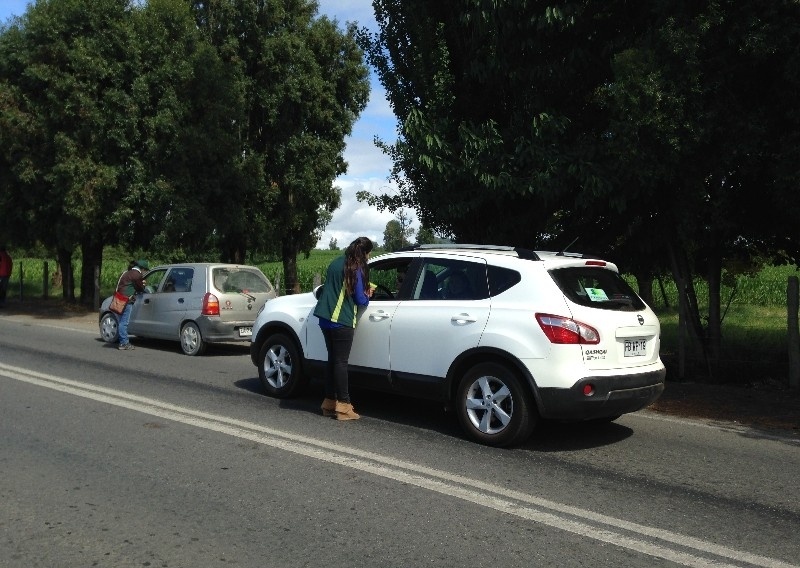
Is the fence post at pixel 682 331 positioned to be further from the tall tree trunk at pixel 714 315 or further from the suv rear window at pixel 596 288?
the suv rear window at pixel 596 288

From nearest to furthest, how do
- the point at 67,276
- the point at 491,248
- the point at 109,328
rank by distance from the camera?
1. the point at 491,248
2. the point at 109,328
3. the point at 67,276

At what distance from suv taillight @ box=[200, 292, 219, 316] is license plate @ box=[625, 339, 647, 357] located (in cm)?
817

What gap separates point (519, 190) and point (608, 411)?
4478mm

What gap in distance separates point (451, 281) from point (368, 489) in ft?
8.14

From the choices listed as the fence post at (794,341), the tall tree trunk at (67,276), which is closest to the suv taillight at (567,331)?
the fence post at (794,341)

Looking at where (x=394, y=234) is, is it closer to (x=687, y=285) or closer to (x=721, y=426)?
(x=687, y=285)

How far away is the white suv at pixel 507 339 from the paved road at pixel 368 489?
0.42 meters

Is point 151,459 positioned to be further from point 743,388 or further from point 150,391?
point 743,388

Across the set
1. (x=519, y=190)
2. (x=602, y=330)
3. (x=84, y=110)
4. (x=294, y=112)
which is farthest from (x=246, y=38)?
(x=602, y=330)

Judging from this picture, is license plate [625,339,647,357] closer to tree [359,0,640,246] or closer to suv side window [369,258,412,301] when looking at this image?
suv side window [369,258,412,301]

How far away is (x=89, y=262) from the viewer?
24266 mm

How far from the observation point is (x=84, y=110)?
65.1ft

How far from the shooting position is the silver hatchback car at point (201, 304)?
13336mm

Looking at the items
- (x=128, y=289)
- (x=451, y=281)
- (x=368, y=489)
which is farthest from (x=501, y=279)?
(x=128, y=289)
